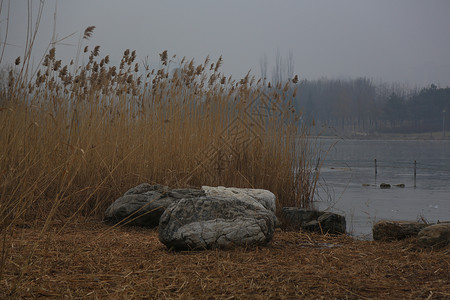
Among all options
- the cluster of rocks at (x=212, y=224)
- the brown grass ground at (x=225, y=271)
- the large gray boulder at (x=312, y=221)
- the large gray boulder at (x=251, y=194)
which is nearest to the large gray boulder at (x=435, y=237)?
the brown grass ground at (x=225, y=271)

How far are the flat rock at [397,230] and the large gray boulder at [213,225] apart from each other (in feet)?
3.69

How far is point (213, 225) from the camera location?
328 centimetres

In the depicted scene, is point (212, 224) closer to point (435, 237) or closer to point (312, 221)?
point (312, 221)

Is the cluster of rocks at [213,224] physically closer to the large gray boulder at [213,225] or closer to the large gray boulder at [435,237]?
the large gray boulder at [213,225]

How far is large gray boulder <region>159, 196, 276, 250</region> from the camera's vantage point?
3215mm

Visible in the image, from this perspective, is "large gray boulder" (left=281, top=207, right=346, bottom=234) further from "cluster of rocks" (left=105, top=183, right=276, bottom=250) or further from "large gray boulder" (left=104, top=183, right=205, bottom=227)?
"cluster of rocks" (left=105, top=183, right=276, bottom=250)

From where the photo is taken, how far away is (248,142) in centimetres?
568

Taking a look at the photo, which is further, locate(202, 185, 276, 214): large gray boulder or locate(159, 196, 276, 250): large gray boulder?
locate(202, 185, 276, 214): large gray boulder

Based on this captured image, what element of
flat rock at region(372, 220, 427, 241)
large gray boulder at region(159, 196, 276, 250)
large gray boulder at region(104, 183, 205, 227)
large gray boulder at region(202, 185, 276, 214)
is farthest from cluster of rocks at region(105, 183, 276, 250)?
flat rock at region(372, 220, 427, 241)

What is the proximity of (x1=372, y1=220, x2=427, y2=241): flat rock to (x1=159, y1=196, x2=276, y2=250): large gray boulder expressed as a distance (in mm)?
1124

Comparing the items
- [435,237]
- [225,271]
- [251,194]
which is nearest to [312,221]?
[251,194]

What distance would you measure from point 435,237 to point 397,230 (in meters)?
0.50

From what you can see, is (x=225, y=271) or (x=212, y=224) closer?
(x=225, y=271)

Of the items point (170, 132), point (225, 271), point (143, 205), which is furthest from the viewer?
point (170, 132)
